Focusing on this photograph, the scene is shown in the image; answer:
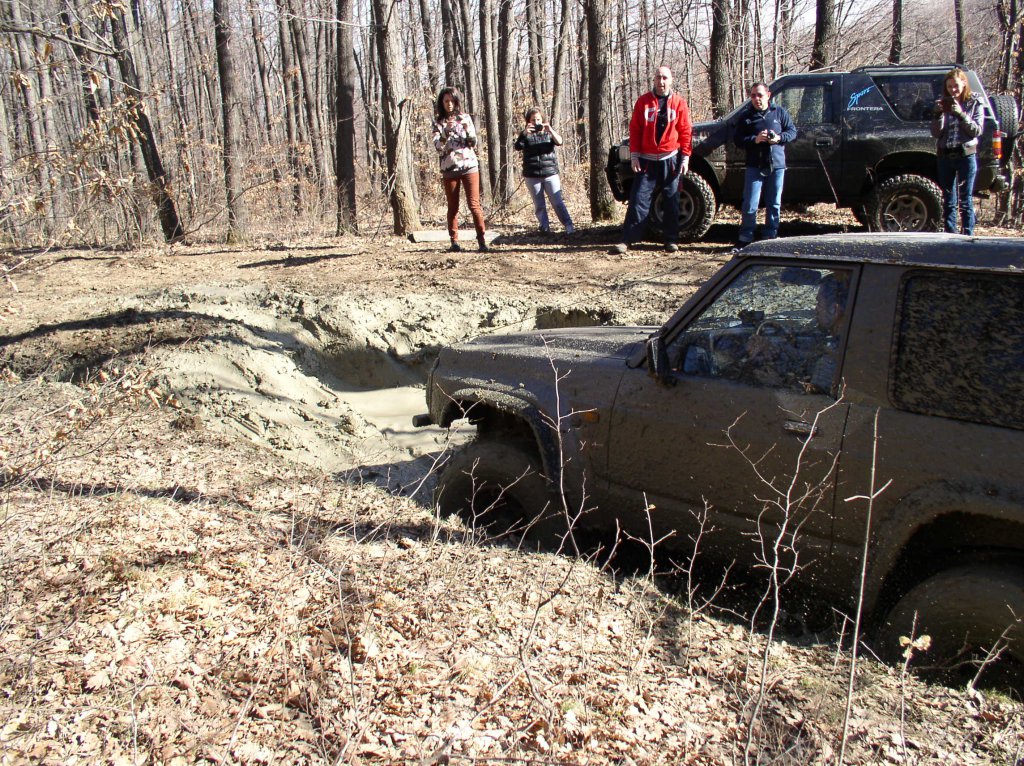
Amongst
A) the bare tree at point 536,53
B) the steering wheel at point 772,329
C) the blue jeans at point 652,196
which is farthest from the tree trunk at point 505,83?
the steering wheel at point 772,329

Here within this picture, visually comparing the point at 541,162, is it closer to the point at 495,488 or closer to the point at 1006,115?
the point at 1006,115

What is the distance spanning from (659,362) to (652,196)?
6.86 metres

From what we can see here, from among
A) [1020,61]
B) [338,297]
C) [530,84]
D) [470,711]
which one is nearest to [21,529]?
[470,711]

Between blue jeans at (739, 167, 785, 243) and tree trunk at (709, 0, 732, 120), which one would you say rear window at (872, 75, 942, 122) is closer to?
blue jeans at (739, 167, 785, 243)

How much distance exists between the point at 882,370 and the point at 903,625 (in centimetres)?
93

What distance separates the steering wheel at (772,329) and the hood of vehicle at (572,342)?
2.25ft

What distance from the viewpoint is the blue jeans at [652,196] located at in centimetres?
943

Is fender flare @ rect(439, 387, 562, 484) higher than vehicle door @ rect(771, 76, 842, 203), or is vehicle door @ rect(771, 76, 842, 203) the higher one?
vehicle door @ rect(771, 76, 842, 203)

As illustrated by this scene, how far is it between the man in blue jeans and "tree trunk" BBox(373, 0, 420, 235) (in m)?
5.14

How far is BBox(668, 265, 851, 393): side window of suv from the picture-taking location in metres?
3.13

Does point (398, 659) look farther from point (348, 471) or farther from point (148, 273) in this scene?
point (148, 273)

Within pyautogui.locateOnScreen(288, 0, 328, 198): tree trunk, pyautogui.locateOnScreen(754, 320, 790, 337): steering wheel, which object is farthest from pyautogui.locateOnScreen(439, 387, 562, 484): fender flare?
pyautogui.locateOnScreen(288, 0, 328, 198): tree trunk

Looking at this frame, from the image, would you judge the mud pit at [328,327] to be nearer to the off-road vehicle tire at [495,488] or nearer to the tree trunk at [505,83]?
the off-road vehicle tire at [495,488]

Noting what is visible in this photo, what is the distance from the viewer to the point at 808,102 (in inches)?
396
